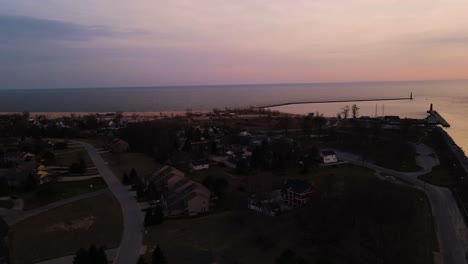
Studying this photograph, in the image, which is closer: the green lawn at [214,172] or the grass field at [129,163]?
the green lawn at [214,172]

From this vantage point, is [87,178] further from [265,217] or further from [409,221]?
[409,221]

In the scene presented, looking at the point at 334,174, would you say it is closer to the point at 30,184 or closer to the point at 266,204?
the point at 266,204

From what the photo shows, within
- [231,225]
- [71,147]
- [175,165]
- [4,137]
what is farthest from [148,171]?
[4,137]

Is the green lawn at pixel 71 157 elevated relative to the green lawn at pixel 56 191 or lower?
elevated

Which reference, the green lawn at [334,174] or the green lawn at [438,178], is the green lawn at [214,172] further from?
the green lawn at [438,178]

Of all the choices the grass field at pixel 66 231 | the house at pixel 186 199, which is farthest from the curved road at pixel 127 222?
the house at pixel 186 199

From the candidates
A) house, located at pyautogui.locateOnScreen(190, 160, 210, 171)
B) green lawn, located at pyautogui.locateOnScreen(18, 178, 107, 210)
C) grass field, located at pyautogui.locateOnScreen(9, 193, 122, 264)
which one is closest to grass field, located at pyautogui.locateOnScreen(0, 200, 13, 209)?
green lawn, located at pyautogui.locateOnScreen(18, 178, 107, 210)
